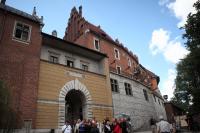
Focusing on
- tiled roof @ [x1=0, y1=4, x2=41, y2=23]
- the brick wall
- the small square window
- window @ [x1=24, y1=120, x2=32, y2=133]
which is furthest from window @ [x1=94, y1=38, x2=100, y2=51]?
window @ [x1=24, y1=120, x2=32, y2=133]

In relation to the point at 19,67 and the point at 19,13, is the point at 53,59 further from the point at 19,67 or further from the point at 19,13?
the point at 19,13

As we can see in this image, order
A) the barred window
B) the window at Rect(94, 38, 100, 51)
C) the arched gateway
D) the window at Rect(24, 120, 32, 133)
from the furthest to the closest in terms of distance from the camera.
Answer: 1. the window at Rect(94, 38, 100, 51)
2. the barred window
3. the arched gateway
4. the window at Rect(24, 120, 32, 133)

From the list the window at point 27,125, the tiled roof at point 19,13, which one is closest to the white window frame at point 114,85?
the tiled roof at point 19,13

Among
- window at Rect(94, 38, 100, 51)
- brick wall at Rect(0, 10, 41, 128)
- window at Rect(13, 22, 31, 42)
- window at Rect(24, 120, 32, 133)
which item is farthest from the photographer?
window at Rect(94, 38, 100, 51)

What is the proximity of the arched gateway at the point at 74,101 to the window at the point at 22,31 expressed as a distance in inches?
229

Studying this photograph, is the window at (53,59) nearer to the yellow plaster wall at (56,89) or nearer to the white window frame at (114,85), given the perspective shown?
the yellow plaster wall at (56,89)

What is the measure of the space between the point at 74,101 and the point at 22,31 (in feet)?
31.7

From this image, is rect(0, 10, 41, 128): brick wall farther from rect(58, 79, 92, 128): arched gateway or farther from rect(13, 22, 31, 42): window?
rect(58, 79, 92, 128): arched gateway

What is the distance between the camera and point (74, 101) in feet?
72.6

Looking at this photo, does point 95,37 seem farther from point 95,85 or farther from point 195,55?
point 195,55

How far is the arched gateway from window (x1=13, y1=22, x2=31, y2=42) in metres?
5.81

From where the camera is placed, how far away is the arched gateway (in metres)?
17.4

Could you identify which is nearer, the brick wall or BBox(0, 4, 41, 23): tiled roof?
the brick wall

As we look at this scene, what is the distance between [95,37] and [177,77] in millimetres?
20116
